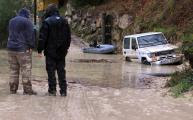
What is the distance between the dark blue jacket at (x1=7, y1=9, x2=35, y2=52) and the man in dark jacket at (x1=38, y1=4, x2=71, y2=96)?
33 cm

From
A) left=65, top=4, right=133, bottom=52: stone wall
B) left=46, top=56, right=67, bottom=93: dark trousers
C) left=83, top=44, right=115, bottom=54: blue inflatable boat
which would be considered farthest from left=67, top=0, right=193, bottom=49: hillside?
left=46, top=56, right=67, bottom=93: dark trousers

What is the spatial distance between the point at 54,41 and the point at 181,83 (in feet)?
11.0

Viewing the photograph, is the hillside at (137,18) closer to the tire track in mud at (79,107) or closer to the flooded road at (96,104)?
the flooded road at (96,104)

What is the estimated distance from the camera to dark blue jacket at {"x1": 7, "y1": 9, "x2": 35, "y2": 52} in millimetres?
12562

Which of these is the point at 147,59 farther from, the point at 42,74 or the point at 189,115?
the point at 189,115

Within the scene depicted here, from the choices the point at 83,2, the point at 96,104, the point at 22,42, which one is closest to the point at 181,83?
the point at 96,104

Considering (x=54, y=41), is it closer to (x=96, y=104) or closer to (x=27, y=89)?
(x=27, y=89)

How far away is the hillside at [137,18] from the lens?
34.8 m

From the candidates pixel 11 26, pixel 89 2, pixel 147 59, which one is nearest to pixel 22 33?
pixel 11 26

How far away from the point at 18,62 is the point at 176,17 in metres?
24.3

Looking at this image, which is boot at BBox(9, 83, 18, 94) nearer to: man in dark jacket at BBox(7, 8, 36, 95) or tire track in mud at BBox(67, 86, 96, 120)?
man in dark jacket at BBox(7, 8, 36, 95)

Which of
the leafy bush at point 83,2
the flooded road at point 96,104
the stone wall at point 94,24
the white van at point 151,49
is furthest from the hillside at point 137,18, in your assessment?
the flooded road at point 96,104

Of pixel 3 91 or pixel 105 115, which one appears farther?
pixel 3 91

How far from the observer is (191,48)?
46.3ft
